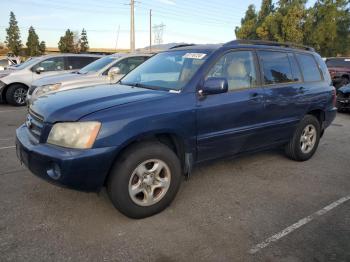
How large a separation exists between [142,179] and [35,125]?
1.20m

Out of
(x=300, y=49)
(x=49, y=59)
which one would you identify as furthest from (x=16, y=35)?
Result: (x=300, y=49)

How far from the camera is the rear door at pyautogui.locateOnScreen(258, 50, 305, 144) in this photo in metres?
4.58

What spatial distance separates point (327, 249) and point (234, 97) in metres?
1.86

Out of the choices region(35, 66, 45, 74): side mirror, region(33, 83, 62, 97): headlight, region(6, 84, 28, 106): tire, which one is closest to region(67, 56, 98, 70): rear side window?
region(35, 66, 45, 74): side mirror

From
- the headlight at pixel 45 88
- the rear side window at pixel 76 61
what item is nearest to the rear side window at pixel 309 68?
the headlight at pixel 45 88

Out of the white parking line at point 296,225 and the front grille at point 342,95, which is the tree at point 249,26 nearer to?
the front grille at point 342,95

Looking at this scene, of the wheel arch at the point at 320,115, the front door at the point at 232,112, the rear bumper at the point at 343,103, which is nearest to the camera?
the front door at the point at 232,112

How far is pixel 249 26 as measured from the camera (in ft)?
130

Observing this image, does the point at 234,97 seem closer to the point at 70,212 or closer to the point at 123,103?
the point at 123,103

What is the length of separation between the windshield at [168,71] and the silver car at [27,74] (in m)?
7.16

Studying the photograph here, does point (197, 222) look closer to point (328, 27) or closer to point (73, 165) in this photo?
point (73, 165)

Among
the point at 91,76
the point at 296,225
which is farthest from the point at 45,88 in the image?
the point at 296,225

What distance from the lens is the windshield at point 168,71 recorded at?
3953mm

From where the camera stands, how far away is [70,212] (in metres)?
3.58
